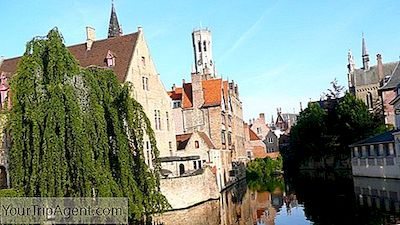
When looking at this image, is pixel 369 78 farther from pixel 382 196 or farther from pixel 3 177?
pixel 3 177

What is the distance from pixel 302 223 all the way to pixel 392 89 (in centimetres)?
3921

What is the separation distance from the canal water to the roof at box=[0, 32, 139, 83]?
34.7 ft

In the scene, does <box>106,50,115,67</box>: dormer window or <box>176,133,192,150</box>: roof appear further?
<box>176,133,192,150</box>: roof

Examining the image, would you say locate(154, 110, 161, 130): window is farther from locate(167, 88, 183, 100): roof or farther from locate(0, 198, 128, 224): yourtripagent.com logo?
locate(0, 198, 128, 224): yourtripagent.com logo

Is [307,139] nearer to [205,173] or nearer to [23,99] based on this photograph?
[205,173]

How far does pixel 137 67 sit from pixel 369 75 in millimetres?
47862

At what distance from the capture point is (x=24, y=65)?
15.5 m

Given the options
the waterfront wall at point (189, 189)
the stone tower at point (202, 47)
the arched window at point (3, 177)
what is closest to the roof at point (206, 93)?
the waterfront wall at point (189, 189)

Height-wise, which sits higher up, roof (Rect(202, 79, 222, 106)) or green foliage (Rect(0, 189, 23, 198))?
roof (Rect(202, 79, 222, 106))

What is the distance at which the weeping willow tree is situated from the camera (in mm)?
14867

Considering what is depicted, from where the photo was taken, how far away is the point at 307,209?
25547 mm

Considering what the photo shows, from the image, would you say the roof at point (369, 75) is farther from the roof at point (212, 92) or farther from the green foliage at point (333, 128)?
the roof at point (212, 92)

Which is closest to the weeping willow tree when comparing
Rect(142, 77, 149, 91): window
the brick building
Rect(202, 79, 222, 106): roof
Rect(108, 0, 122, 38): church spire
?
Rect(142, 77, 149, 91): window

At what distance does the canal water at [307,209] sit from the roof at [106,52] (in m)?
10.6
